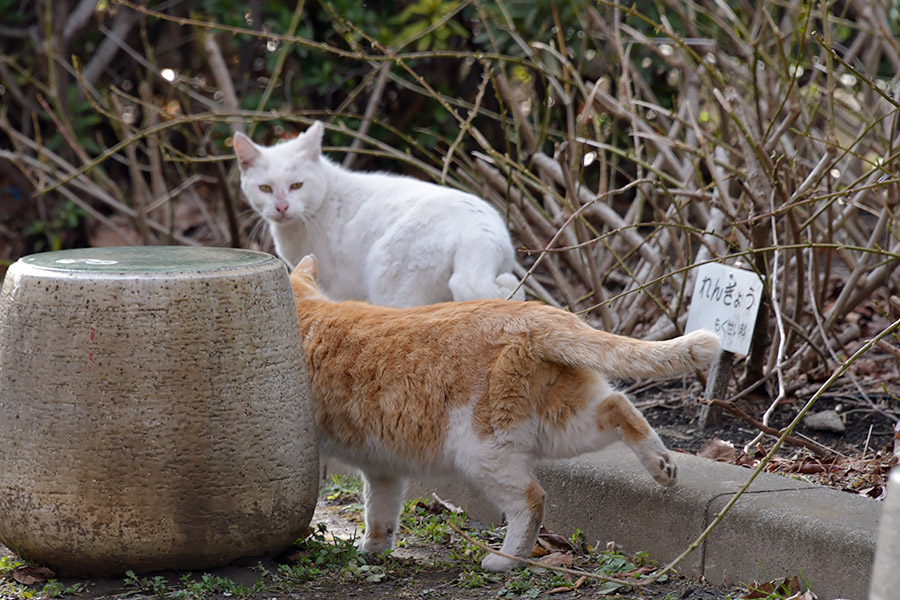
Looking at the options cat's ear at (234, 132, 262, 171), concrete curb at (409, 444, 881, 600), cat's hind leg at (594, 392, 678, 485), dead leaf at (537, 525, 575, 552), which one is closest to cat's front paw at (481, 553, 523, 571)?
dead leaf at (537, 525, 575, 552)

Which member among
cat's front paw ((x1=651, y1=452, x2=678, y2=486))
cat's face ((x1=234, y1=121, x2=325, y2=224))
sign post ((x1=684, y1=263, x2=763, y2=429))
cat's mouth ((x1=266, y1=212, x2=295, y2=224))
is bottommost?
cat's front paw ((x1=651, y1=452, x2=678, y2=486))

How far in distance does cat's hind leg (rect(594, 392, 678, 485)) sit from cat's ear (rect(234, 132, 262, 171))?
265 centimetres

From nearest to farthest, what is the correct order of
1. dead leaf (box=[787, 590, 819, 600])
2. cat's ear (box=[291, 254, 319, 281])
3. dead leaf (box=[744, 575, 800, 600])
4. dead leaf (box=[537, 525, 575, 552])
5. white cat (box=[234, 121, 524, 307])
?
1. dead leaf (box=[787, 590, 819, 600])
2. dead leaf (box=[744, 575, 800, 600])
3. dead leaf (box=[537, 525, 575, 552])
4. cat's ear (box=[291, 254, 319, 281])
5. white cat (box=[234, 121, 524, 307])

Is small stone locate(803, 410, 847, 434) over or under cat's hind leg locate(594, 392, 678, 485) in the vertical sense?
under

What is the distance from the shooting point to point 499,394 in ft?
9.64

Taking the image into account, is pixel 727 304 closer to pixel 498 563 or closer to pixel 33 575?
pixel 498 563

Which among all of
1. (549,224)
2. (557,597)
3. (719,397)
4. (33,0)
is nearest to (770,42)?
(549,224)

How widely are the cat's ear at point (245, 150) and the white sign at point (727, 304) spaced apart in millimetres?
2295

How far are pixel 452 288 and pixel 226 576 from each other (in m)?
1.68

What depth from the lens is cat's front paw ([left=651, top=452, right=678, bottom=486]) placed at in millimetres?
3010

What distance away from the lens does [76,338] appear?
2.73m

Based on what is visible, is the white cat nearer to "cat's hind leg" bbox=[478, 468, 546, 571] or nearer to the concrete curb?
the concrete curb

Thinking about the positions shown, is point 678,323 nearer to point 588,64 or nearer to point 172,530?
point 172,530

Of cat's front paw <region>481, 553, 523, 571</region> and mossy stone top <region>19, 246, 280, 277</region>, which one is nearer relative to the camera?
mossy stone top <region>19, 246, 280, 277</region>
